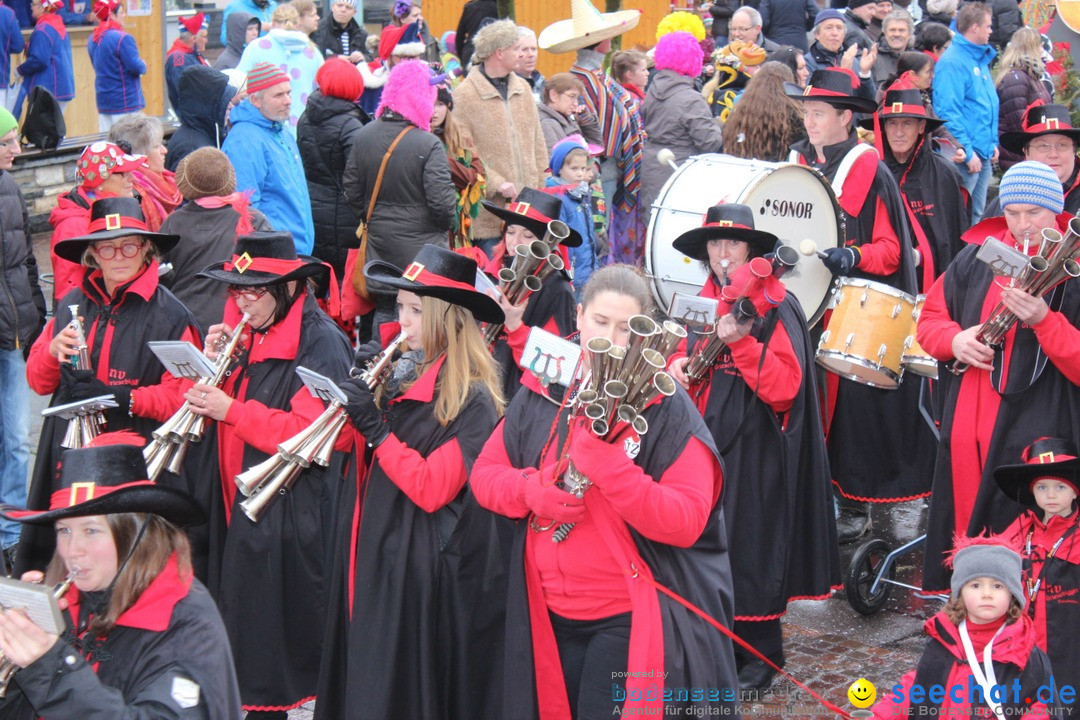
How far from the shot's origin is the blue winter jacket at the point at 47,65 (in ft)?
45.4

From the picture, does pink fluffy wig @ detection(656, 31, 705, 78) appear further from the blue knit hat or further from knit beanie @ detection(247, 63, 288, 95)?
the blue knit hat

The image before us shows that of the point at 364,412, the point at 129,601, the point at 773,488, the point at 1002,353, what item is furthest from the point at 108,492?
the point at 1002,353

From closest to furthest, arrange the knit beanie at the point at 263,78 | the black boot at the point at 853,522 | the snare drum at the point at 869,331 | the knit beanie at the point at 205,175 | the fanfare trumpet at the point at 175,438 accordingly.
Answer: the fanfare trumpet at the point at 175,438
the snare drum at the point at 869,331
the knit beanie at the point at 205,175
the black boot at the point at 853,522
the knit beanie at the point at 263,78

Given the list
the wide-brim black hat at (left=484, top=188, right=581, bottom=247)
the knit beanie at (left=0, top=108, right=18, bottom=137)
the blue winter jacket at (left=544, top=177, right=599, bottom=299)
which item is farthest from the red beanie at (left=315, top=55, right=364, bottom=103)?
the wide-brim black hat at (left=484, top=188, right=581, bottom=247)

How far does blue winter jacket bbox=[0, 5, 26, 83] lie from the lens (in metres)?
13.5

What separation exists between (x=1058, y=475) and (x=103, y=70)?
11378 millimetres

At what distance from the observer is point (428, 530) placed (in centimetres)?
495

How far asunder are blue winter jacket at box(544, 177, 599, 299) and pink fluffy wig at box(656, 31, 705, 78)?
1.84 m

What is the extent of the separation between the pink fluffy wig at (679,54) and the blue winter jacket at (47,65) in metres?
6.71

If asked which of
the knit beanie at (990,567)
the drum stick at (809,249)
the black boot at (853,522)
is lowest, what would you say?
the black boot at (853,522)

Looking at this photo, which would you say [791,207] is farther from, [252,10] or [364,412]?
[252,10]

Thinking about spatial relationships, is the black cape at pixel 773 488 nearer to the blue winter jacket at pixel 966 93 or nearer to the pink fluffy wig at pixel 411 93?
the pink fluffy wig at pixel 411 93

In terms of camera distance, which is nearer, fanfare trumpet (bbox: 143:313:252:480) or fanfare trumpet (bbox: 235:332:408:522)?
fanfare trumpet (bbox: 235:332:408:522)

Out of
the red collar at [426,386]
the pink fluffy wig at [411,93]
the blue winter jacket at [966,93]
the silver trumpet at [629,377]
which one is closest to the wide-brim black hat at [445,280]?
the red collar at [426,386]
